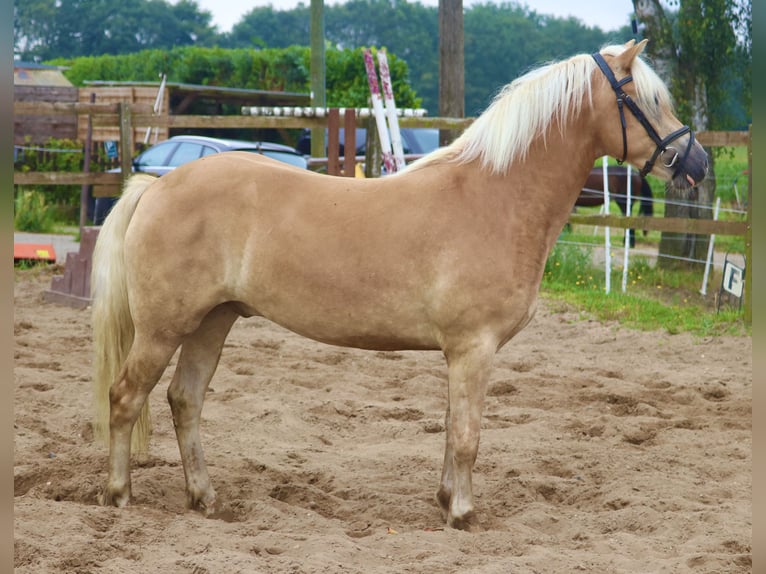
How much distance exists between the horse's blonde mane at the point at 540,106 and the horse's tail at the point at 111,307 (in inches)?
59.4

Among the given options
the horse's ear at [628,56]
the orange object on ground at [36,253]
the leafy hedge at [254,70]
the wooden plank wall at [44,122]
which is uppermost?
the leafy hedge at [254,70]

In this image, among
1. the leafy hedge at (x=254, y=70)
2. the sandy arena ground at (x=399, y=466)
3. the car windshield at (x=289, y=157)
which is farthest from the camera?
the leafy hedge at (x=254, y=70)

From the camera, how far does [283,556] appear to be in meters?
3.00

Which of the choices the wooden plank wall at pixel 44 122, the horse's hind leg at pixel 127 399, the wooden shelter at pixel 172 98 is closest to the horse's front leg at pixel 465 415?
the horse's hind leg at pixel 127 399

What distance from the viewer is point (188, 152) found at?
42.1 feet

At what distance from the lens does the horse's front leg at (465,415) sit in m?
3.31

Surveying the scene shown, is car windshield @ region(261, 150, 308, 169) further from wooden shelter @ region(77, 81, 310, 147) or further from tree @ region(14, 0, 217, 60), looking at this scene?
tree @ region(14, 0, 217, 60)

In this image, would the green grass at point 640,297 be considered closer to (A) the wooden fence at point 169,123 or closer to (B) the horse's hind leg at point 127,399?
(A) the wooden fence at point 169,123

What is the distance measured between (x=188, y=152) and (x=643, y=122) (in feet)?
33.9

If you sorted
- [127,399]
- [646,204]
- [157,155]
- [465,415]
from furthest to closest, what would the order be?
[646,204] < [157,155] < [127,399] < [465,415]

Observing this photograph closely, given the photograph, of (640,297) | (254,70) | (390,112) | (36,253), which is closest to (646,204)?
(640,297)

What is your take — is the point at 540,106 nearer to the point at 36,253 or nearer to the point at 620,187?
the point at 36,253

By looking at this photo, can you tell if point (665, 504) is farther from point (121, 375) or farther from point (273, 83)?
point (273, 83)

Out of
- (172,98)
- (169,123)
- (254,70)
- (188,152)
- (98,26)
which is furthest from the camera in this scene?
(98,26)
